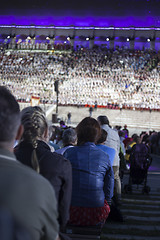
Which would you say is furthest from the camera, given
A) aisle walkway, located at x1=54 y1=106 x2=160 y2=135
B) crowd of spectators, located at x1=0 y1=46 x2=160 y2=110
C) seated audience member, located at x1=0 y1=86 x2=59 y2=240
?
crowd of spectators, located at x1=0 y1=46 x2=160 y2=110

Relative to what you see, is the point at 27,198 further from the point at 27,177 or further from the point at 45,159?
the point at 45,159

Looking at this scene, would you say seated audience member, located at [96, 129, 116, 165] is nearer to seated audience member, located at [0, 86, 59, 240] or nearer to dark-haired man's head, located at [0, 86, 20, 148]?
dark-haired man's head, located at [0, 86, 20, 148]

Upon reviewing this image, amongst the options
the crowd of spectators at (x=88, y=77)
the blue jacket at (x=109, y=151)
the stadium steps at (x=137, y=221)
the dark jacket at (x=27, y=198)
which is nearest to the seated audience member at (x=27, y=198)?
the dark jacket at (x=27, y=198)

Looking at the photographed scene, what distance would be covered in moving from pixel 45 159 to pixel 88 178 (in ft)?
3.43

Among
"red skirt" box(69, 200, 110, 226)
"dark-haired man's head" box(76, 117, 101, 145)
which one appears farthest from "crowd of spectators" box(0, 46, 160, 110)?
"red skirt" box(69, 200, 110, 226)

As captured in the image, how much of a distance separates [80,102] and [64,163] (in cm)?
3360

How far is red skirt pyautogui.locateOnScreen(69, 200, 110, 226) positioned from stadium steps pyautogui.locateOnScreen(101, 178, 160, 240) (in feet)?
3.08

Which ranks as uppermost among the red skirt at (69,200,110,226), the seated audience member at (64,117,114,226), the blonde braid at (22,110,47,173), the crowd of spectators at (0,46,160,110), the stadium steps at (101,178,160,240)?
the crowd of spectators at (0,46,160,110)

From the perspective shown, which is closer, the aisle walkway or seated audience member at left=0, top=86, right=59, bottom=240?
seated audience member at left=0, top=86, right=59, bottom=240

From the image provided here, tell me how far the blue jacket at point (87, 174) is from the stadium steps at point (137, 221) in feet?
3.34

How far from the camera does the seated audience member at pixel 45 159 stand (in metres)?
2.17

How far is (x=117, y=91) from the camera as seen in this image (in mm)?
36844

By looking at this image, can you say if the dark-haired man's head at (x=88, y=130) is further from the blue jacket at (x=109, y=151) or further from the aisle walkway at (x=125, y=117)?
the aisle walkway at (x=125, y=117)

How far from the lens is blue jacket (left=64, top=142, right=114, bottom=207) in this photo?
3.12 meters
